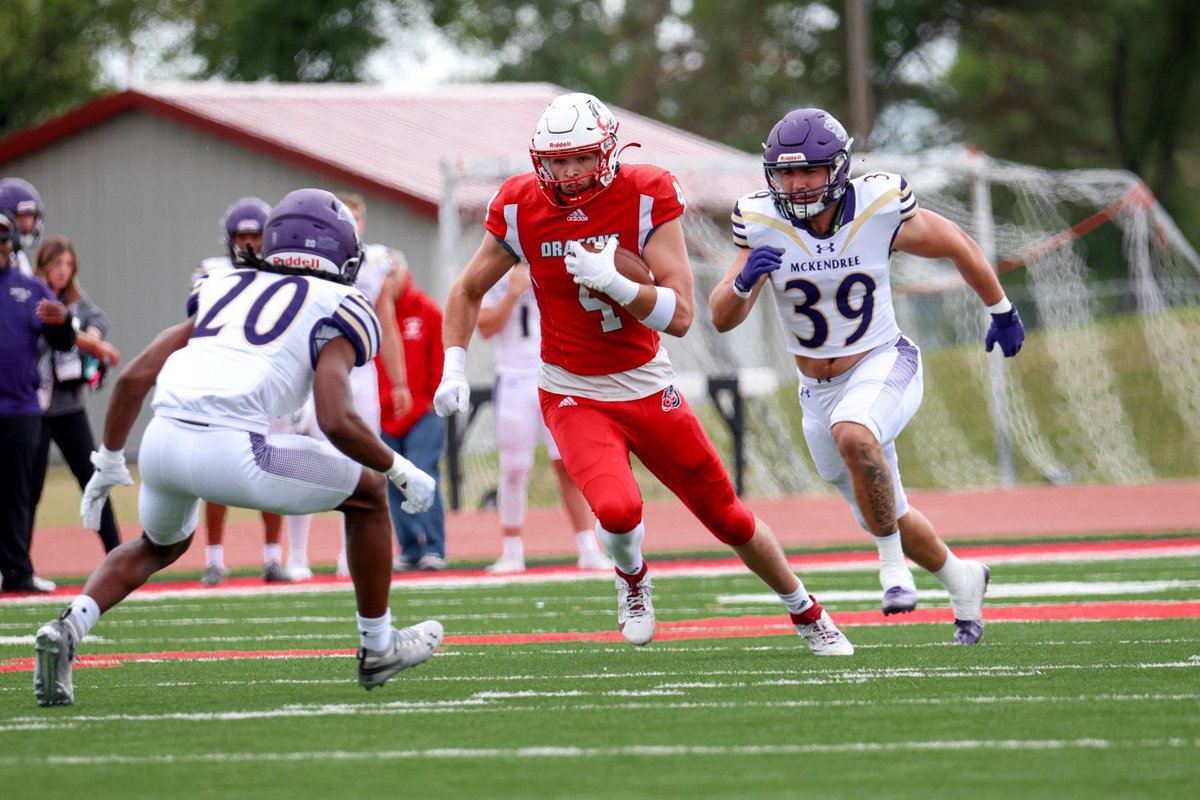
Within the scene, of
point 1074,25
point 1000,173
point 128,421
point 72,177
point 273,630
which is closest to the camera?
point 128,421

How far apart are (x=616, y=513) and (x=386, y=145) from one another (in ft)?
64.9

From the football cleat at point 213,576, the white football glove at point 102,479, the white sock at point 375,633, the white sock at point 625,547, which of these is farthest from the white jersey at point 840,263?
the football cleat at point 213,576

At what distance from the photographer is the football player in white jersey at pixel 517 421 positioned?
10594 millimetres

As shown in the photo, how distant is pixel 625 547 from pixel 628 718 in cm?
134

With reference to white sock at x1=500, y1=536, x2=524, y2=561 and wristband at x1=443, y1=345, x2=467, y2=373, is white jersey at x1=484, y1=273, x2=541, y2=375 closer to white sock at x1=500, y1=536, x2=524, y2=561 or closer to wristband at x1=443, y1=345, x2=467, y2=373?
white sock at x1=500, y1=536, x2=524, y2=561

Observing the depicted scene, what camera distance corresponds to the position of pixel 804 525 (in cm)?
1374

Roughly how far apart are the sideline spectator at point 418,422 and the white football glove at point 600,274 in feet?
16.3

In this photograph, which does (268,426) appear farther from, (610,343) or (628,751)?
(628,751)

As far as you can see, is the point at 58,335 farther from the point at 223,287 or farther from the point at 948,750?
the point at 948,750

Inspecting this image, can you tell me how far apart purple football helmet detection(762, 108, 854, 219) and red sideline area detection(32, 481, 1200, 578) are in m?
5.21

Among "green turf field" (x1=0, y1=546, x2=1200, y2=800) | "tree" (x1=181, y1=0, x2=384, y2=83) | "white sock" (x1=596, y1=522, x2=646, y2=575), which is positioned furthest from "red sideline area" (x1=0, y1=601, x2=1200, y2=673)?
"tree" (x1=181, y1=0, x2=384, y2=83)

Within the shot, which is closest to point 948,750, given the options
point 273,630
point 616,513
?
point 616,513

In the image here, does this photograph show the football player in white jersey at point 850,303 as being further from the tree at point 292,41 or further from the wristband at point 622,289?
the tree at point 292,41

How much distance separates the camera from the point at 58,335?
993cm
